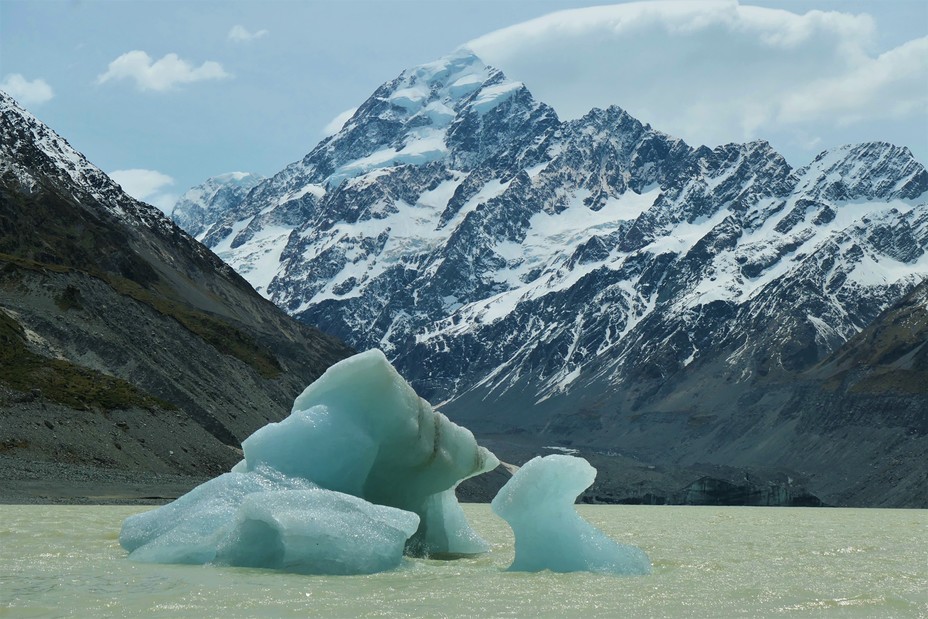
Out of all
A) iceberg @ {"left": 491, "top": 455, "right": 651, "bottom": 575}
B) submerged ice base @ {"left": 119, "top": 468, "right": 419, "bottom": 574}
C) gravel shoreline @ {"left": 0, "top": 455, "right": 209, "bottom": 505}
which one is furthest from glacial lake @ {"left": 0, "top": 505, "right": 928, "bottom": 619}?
gravel shoreline @ {"left": 0, "top": 455, "right": 209, "bottom": 505}

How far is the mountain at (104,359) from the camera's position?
282ft

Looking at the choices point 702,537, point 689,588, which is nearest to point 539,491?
point 689,588

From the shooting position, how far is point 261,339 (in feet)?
602

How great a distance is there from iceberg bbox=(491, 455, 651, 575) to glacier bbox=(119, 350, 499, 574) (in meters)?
2.72

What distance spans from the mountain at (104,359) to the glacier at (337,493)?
40941 millimetres

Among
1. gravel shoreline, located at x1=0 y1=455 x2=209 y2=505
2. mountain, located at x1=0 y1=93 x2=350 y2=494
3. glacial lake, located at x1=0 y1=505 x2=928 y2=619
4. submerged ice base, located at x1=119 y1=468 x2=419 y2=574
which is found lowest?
glacial lake, located at x1=0 y1=505 x2=928 y2=619

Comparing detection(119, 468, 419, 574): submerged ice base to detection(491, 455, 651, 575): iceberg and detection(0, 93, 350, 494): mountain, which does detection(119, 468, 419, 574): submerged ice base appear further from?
detection(0, 93, 350, 494): mountain

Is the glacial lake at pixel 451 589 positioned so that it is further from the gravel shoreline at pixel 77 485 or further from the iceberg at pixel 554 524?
the gravel shoreline at pixel 77 485

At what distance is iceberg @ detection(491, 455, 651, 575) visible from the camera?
29.8 meters

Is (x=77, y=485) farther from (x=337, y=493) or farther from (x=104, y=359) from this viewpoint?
(x=337, y=493)

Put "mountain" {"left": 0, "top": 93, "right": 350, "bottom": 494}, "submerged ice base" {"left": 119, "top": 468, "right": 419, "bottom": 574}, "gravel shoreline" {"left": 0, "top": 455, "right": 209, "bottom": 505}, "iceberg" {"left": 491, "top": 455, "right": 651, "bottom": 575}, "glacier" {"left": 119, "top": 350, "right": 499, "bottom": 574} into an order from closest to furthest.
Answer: "submerged ice base" {"left": 119, "top": 468, "right": 419, "bottom": 574}
"glacier" {"left": 119, "top": 350, "right": 499, "bottom": 574}
"iceberg" {"left": 491, "top": 455, "right": 651, "bottom": 575}
"gravel shoreline" {"left": 0, "top": 455, "right": 209, "bottom": 505}
"mountain" {"left": 0, "top": 93, "right": 350, "bottom": 494}

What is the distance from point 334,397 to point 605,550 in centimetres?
855

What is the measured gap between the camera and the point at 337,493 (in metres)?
29.8

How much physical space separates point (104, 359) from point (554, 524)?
91.3m
